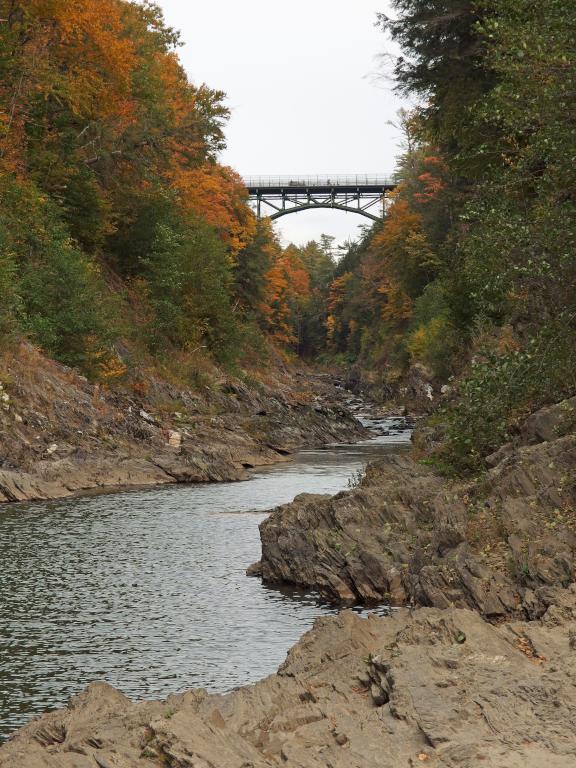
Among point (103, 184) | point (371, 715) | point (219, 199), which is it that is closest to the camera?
point (371, 715)

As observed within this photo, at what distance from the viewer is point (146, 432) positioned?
37.2 m

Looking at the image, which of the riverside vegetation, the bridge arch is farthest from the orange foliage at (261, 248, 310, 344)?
the riverside vegetation

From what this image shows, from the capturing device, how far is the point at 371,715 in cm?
956

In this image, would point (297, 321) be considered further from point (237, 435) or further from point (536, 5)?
point (536, 5)

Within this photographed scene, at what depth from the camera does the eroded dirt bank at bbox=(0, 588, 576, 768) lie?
8.56 m

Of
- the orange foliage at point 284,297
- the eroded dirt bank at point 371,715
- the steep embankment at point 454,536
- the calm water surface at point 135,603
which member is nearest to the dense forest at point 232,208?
the steep embankment at point 454,536

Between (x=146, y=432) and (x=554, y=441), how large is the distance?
69.7 feet

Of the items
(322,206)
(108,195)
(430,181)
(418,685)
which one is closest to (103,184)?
(108,195)

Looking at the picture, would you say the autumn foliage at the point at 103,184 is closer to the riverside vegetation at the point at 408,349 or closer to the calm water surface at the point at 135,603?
the riverside vegetation at the point at 408,349

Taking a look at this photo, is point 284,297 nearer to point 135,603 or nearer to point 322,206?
point 322,206

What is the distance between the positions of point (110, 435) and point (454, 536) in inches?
821

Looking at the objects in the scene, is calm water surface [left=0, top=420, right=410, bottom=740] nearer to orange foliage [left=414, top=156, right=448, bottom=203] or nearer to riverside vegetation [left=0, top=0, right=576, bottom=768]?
riverside vegetation [left=0, top=0, right=576, bottom=768]

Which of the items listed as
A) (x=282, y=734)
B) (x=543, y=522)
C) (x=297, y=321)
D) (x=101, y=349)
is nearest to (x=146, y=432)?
(x=101, y=349)

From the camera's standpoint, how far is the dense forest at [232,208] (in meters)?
18.2
